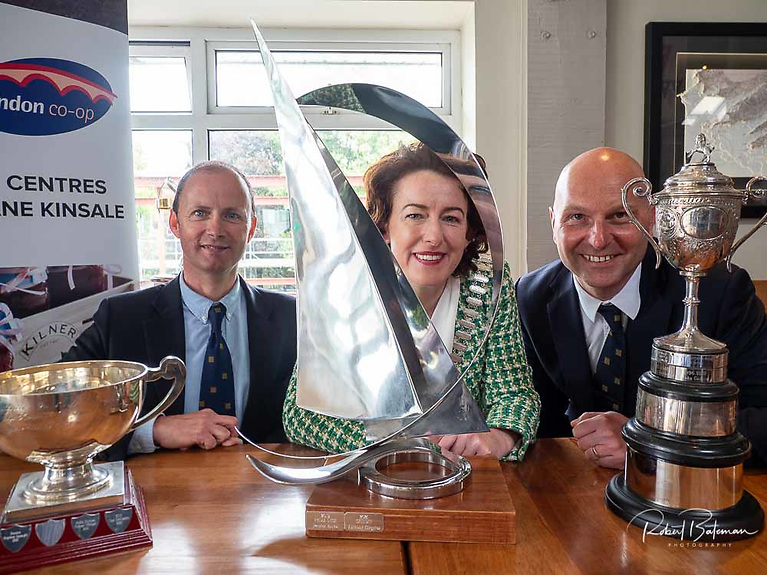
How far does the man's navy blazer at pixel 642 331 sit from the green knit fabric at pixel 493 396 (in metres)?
0.33

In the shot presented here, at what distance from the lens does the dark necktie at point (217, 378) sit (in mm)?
1587

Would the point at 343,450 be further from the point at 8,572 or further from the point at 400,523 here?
the point at 8,572

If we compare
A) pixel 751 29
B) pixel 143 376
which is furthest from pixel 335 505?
pixel 751 29

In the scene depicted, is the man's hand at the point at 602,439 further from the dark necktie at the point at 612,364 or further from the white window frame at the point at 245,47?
the white window frame at the point at 245,47

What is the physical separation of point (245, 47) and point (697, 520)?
3018mm

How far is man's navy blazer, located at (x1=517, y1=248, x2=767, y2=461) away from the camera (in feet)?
4.56

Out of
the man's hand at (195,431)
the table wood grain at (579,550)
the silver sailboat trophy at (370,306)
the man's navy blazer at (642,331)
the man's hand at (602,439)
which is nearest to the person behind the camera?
the table wood grain at (579,550)

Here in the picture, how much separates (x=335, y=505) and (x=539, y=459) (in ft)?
1.48

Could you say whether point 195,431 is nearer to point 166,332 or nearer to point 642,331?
point 166,332

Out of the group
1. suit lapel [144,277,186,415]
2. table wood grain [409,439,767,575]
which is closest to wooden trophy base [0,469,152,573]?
table wood grain [409,439,767,575]

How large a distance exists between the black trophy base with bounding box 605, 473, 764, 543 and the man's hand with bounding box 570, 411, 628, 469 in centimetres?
19

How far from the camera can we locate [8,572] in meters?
0.72
